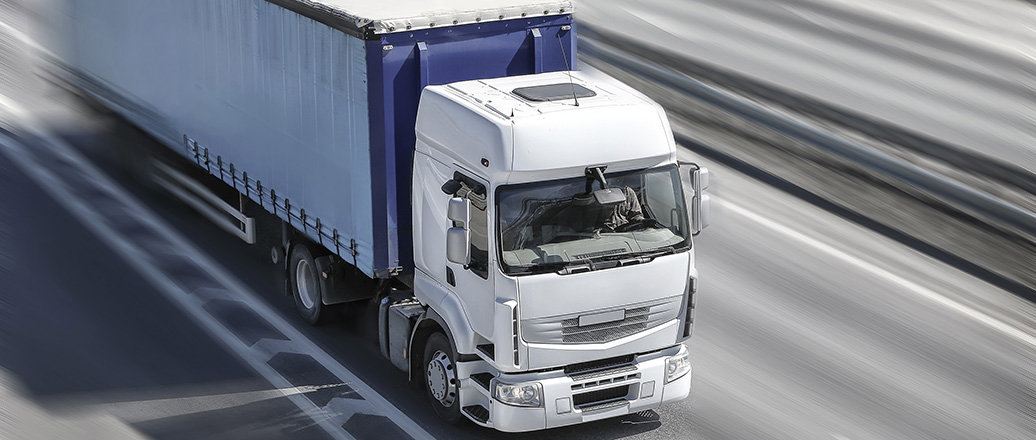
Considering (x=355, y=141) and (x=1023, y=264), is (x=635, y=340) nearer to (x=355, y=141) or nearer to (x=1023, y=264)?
(x=355, y=141)

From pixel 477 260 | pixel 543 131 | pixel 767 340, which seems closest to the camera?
pixel 543 131

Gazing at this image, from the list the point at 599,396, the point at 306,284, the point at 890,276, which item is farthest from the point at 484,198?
the point at 890,276

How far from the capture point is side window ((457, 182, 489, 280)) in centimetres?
1096

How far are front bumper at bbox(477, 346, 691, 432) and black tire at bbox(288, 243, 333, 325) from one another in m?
3.24

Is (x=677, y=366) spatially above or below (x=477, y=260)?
below

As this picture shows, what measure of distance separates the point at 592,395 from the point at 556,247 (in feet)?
4.63

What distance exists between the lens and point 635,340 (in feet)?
37.4

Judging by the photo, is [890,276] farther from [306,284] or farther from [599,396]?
[306,284]

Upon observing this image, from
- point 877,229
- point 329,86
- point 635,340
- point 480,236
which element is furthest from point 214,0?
point 877,229

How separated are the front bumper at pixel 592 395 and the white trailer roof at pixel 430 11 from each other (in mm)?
3183

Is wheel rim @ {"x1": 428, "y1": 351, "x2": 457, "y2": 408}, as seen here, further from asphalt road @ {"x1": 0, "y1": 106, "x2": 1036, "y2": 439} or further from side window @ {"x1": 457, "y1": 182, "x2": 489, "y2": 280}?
side window @ {"x1": 457, "y1": 182, "x2": 489, "y2": 280}

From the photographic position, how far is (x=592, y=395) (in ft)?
37.6

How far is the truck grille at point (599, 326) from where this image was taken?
11000mm

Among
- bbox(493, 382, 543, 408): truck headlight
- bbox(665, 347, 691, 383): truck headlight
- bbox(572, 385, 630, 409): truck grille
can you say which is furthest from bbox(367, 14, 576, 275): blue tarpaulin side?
bbox(665, 347, 691, 383): truck headlight
